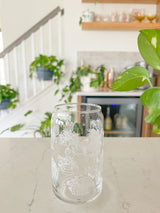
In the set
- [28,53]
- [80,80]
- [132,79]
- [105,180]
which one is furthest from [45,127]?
[28,53]

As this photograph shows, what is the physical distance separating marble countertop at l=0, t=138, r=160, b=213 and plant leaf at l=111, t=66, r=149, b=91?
0.79ft

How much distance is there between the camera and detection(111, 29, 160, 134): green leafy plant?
9.5 inches

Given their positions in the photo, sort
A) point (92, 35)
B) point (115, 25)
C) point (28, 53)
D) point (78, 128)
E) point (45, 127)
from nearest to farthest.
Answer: point (78, 128)
point (45, 127)
point (115, 25)
point (92, 35)
point (28, 53)

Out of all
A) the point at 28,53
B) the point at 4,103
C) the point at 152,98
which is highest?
the point at 28,53

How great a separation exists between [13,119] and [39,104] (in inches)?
15.2

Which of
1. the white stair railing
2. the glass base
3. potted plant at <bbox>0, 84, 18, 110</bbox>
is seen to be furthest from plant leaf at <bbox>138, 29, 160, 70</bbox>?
the white stair railing

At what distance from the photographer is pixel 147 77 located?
0.30m

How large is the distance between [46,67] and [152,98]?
2154 millimetres

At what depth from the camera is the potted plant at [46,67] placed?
7.47 ft

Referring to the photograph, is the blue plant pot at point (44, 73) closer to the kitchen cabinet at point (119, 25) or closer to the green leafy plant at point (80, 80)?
the green leafy plant at point (80, 80)

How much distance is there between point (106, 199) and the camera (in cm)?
41

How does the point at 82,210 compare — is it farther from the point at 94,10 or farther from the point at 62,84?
the point at 94,10

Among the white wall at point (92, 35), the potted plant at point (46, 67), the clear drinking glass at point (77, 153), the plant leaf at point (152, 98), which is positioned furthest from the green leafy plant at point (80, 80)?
the plant leaf at point (152, 98)

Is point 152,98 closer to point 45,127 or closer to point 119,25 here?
point 45,127
